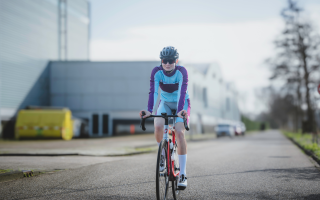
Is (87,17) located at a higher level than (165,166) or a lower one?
higher

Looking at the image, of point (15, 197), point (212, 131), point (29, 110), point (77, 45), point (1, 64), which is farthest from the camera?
point (212, 131)

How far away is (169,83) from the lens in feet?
17.7

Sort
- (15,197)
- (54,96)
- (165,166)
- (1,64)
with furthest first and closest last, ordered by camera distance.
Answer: (54,96) → (1,64) → (15,197) → (165,166)

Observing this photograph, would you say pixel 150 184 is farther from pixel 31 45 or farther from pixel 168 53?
pixel 31 45

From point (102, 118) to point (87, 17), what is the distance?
1691 cm

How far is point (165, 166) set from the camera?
4832 millimetres

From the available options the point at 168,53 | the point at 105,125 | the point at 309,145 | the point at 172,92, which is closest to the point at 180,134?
the point at 172,92

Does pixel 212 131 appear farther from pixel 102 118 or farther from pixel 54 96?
pixel 54 96

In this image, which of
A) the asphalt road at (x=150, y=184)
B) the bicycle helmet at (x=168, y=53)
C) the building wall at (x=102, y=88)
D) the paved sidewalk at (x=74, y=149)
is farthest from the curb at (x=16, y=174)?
the building wall at (x=102, y=88)

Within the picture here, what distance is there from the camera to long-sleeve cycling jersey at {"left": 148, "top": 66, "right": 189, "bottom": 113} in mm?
5266

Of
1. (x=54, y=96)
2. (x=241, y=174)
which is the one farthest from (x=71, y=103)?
(x=241, y=174)

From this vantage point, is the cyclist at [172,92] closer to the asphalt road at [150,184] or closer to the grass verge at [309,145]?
the asphalt road at [150,184]

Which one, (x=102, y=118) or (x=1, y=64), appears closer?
(x=1, y=64)

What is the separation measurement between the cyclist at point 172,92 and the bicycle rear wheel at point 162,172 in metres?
0.36
